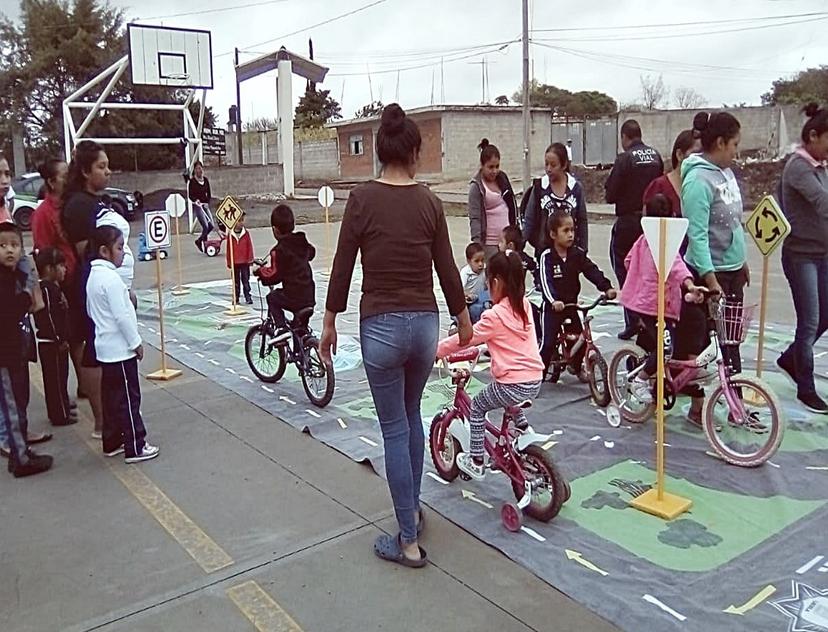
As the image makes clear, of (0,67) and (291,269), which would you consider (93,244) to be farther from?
(0,67)

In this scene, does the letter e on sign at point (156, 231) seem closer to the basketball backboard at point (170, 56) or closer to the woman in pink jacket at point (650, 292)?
the woman in pink jacket at point (650, 292)

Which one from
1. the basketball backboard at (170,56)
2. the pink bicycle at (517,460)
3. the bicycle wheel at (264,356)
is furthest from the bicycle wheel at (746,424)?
the basketball backboard at (170,56)

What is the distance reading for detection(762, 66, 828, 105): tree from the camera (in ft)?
116

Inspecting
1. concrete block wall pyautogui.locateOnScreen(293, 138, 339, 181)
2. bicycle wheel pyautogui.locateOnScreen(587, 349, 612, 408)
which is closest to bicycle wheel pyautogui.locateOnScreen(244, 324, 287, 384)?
bicycle wheel pyautogui.locateOnScreen(587, 349, 612, 408)

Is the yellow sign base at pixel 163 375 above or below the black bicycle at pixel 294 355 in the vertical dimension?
below

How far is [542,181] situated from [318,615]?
4.27 meters

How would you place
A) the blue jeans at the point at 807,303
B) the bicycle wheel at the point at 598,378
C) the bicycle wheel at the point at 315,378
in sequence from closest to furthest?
the blue jeans at the point at 807,303 → the bicycle wheel at the point at 598,378 → the bicycle wheel at the point at 315,378

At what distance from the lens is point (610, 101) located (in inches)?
2082

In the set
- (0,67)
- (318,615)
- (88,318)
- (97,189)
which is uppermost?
(0,67)

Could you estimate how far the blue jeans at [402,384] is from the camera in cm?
348

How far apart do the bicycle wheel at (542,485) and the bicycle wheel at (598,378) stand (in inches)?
72.3

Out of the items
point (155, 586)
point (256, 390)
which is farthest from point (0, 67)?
point (155, 586)

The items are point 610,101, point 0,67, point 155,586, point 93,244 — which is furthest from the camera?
point 610,101

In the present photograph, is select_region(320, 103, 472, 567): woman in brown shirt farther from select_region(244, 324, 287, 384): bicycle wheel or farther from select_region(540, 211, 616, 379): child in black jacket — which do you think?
select_region(244, 324, 287, 384): bicycle wheel
